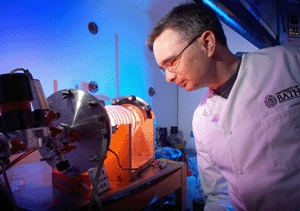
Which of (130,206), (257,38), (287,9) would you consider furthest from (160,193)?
(287,9)

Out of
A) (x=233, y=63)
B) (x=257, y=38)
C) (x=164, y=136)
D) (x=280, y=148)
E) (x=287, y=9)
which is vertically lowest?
(x=164, y=136)

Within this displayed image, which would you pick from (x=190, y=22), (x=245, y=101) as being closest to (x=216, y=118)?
(x=245, y=101)

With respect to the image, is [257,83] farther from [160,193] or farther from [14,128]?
[14,128]

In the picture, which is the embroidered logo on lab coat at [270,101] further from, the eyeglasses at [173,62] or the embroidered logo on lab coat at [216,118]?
the eyeglasses at [173,62]

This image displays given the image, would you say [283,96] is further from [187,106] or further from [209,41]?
[187,106]

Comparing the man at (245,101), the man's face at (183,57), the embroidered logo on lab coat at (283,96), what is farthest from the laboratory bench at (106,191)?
the embroidered logo on lab coat at (283,96)

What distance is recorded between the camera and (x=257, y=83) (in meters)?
0.94

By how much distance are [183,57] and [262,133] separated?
18.3 inches

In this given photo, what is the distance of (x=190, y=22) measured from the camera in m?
0.94

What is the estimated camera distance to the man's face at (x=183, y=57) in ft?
3.06

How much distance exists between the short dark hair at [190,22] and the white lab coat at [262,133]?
0.23 m

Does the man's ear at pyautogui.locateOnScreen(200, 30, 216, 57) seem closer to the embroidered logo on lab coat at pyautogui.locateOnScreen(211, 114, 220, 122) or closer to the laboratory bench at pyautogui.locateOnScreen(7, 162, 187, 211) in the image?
the embroidered logo on lab coat at pyautogui.locateOnScreen(211, 114, 220, 122)

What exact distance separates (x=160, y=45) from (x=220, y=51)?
10.9 inches

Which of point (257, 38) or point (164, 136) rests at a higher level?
point (257, 38)
